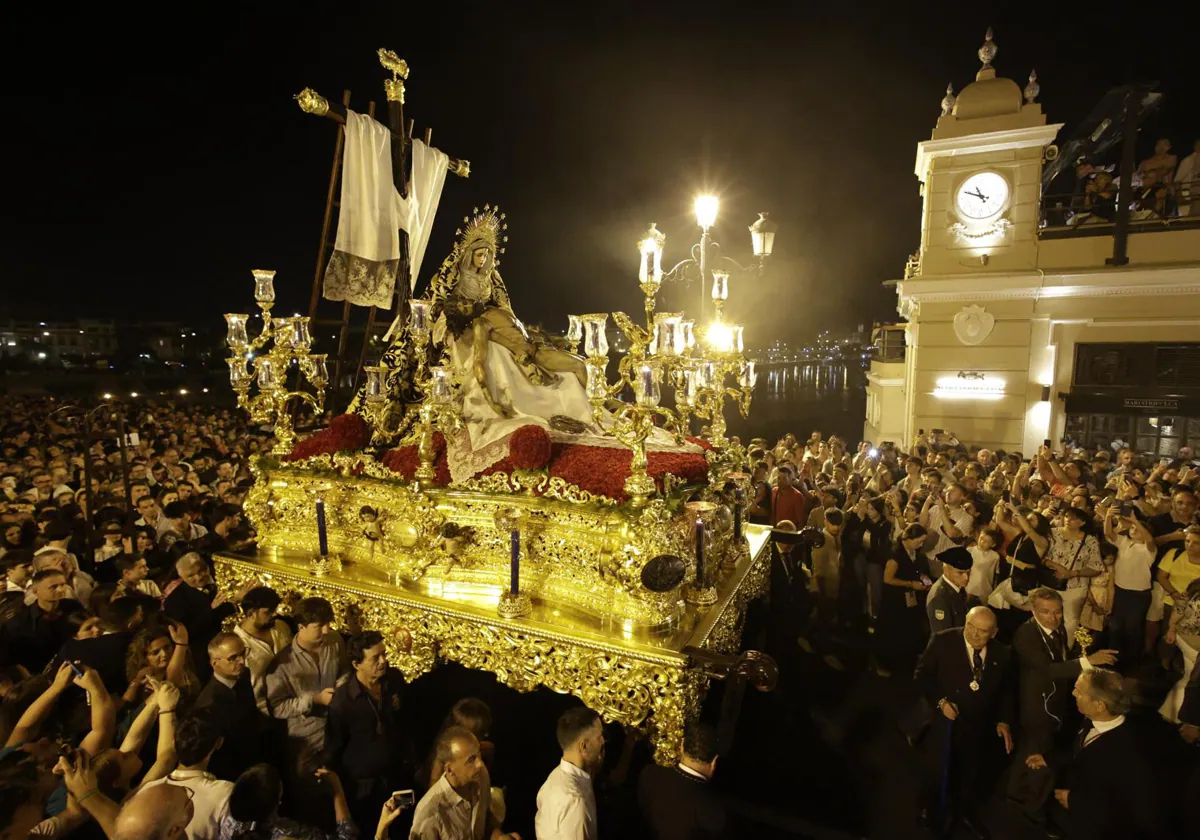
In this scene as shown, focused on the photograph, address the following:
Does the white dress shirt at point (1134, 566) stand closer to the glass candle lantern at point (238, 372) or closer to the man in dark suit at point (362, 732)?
the man in dark suit at point (362, 732)

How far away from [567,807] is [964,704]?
275 cm

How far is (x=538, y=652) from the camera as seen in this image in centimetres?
409

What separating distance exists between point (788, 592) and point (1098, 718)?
396 cm

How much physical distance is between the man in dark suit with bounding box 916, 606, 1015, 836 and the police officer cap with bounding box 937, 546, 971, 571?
1.10 m

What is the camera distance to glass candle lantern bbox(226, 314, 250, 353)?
484cm

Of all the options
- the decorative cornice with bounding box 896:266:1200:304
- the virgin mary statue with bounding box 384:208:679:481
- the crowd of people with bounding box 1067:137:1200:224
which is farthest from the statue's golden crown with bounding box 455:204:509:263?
the crowd of people with bounding box 1067:137:1200:224

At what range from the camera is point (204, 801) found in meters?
2.59

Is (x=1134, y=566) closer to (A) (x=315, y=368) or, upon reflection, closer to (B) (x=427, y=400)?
(B) (x=427, y=400)

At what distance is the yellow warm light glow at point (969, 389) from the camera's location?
12.8 meters

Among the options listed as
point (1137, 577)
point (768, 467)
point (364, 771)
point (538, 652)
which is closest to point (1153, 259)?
point (768, 467)

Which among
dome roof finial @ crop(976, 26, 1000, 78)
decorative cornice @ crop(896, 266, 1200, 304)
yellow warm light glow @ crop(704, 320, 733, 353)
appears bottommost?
yellow warm light glow @ crop(704, 320, 733, 353)

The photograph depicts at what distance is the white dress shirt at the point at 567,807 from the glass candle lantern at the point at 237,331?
4.11 meters

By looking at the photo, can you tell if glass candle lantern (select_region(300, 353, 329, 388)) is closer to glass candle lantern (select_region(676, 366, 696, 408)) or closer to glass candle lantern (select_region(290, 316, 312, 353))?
glass candle lantern (select_region(290, 316, 312, 353))

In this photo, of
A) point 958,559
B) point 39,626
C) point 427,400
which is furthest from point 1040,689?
point 39,626
